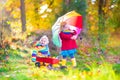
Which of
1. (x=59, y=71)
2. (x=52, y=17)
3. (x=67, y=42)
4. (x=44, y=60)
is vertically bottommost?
(x=59, y=71)

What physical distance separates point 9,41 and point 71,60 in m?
0.99

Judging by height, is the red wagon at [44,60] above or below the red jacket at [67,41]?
below

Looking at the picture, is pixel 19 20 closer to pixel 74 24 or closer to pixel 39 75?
pixel 74 24

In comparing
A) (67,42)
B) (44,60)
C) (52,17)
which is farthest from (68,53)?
(52,17)

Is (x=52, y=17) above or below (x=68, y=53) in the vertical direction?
above

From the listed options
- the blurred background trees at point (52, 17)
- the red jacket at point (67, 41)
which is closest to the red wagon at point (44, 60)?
the red jacket at point (67, 41)

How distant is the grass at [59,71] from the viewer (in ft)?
12.6

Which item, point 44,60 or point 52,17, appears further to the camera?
point 52,17

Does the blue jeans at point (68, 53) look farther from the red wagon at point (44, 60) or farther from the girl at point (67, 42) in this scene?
the red wagon at point (44, 60)

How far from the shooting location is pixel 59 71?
4.39m

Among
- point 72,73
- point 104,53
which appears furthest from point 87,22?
point 72,73

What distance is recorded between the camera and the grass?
3846mm

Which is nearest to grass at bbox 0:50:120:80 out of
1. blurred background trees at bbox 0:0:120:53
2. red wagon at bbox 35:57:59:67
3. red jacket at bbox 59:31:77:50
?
red wagon at bbox 35:57:59:67

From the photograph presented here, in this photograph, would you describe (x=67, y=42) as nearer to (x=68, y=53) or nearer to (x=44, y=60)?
(x=68, y=53)
